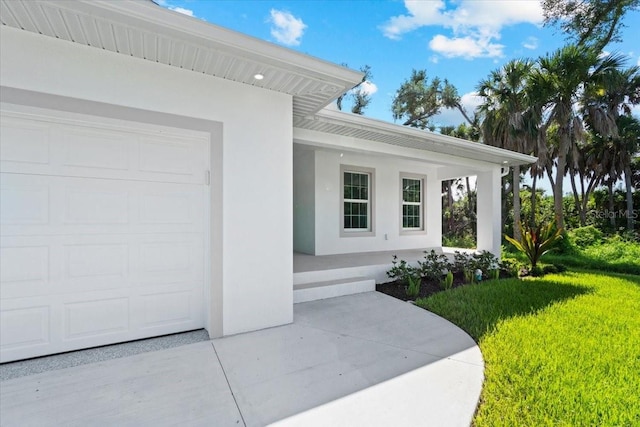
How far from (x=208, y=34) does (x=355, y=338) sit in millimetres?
3559

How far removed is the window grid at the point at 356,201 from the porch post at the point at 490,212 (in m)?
3.31

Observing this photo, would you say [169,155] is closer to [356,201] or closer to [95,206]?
[95,206]

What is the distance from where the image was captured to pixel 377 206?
9.17 m

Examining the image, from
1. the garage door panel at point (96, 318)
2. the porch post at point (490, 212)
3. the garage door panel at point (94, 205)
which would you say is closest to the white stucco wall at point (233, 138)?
the garage door panel at point (94, 205)

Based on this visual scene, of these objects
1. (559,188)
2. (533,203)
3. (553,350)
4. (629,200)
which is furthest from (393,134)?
(629,200)

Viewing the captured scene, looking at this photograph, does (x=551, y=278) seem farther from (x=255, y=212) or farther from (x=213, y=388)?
(x=213, y=388)

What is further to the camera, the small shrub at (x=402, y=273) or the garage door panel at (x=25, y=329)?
the small shrub at (x=402, y=273)

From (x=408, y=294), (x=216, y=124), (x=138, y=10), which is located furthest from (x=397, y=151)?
(x=138, y=10)

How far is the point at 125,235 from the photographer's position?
11.1 feet

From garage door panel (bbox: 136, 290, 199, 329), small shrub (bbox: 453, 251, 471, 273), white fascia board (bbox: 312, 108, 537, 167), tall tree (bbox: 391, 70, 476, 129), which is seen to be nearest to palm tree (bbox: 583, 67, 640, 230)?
tall tree (bbox: 391, 70, 476, 129)

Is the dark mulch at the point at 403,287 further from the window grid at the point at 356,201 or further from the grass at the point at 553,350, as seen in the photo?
the window grid at the point at 356,201

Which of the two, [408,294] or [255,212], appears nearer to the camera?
[255,212]

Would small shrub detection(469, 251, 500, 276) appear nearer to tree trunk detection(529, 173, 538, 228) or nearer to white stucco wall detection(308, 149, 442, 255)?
white stucco wall detection(308, 149, 442, 255)

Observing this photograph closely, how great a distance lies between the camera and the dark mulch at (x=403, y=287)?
18.3 ft
